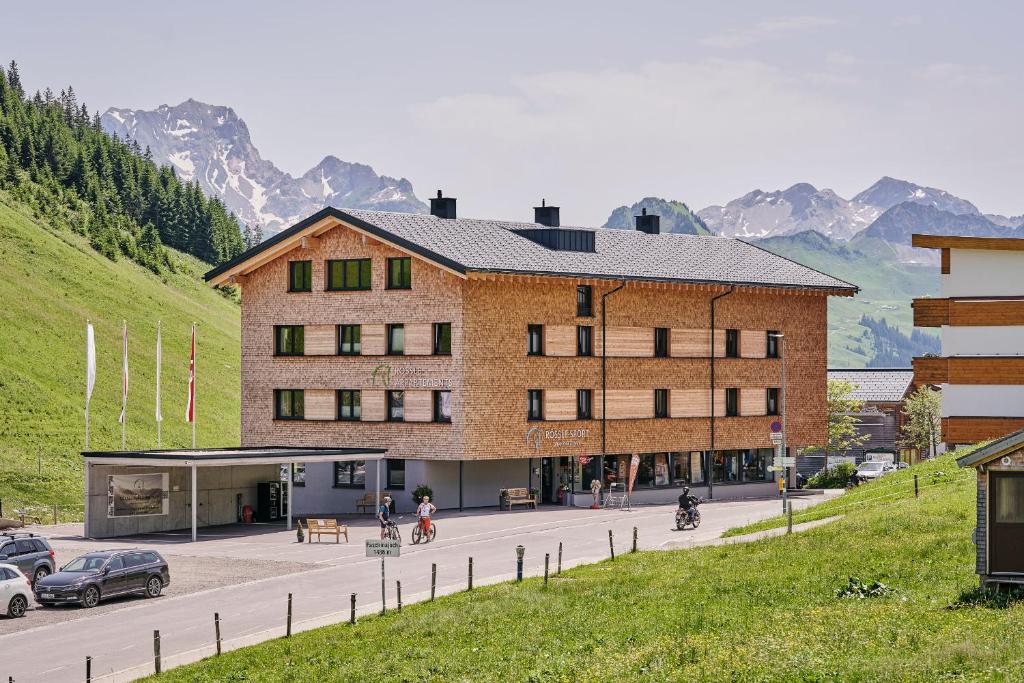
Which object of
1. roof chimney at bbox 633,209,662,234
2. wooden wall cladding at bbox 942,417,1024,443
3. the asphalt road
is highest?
roof chimney at bbox 633,209,662,234

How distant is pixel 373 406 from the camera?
72250 mm

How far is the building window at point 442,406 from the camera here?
70.1 m

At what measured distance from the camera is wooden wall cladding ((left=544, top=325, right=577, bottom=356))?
73062 millimetres

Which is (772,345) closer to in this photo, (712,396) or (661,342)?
(712,396)

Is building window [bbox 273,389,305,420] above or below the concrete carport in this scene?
above

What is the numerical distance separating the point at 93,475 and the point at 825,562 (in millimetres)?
32351

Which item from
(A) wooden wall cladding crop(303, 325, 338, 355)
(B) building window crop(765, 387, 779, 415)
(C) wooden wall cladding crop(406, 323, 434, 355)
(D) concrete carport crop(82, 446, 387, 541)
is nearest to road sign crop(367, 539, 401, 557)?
(D) concrete carport crop(82, 446, 387, 541)

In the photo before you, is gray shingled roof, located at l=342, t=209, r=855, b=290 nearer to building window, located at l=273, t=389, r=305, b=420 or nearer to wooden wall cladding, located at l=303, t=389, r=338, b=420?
wooden wall cladding, located at l=303, t=389, r=338, b=420

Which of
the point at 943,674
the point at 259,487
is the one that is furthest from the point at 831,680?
Answer: the point at 259,487

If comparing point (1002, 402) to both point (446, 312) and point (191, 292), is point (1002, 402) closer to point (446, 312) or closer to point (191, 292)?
point (446, 312)

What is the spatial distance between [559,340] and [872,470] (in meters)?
27.7

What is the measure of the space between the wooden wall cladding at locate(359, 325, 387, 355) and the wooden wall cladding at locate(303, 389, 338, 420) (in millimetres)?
3048

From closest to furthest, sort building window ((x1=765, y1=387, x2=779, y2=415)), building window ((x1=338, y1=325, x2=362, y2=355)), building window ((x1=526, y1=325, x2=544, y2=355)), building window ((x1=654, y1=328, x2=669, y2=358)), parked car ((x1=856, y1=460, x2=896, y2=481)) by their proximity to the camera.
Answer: building window ((x1=526, y1=325, x2=544, y2=355))
building window ((x1=338, y1=325, x2=362, y2=355))
building window ((x1=654, y1=328, x2=669, y2=358))
building window ((x1=765, y1=387, x2=779, y2=415))
parked car ((x1=856, y1=460, x2=896, y2=481))

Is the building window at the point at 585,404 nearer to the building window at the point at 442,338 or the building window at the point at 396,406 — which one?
the building window at the point at 442,338
